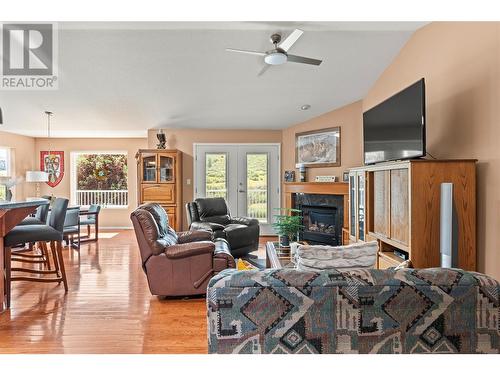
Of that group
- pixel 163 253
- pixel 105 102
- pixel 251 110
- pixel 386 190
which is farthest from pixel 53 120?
pixel 386 190

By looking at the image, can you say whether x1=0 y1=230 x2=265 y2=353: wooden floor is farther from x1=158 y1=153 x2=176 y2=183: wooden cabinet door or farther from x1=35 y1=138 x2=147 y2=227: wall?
x1=35 y1=138 x2=147 y2=227: wall

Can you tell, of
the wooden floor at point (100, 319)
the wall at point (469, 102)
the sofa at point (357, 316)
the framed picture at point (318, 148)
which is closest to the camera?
the sofa at point (357, 316)

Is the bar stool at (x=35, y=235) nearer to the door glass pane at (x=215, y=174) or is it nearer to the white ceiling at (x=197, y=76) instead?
the white ceiling at (x=197, y=76)

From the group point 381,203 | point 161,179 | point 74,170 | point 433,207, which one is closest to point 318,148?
point 381,203

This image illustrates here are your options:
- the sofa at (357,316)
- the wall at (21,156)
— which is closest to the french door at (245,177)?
the wall at (21,156)

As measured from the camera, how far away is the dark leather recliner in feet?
15.6

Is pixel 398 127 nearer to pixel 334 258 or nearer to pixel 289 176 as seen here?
pixel 334 258

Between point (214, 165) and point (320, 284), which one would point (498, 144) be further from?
point (214, 165)

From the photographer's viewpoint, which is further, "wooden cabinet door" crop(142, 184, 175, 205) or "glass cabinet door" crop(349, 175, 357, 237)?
"wooden cabinet door" crop(142, 184, 175, 205)

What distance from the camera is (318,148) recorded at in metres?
6.08

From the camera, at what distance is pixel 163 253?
316 cm

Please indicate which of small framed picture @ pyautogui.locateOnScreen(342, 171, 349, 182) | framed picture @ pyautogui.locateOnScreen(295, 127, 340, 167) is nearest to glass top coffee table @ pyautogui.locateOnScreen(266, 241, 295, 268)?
small framed picture @ pyautogui.locateOnScreen(342, 171, 349, 182)

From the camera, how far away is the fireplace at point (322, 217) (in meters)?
5.43

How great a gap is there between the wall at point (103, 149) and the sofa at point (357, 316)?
7285mm
